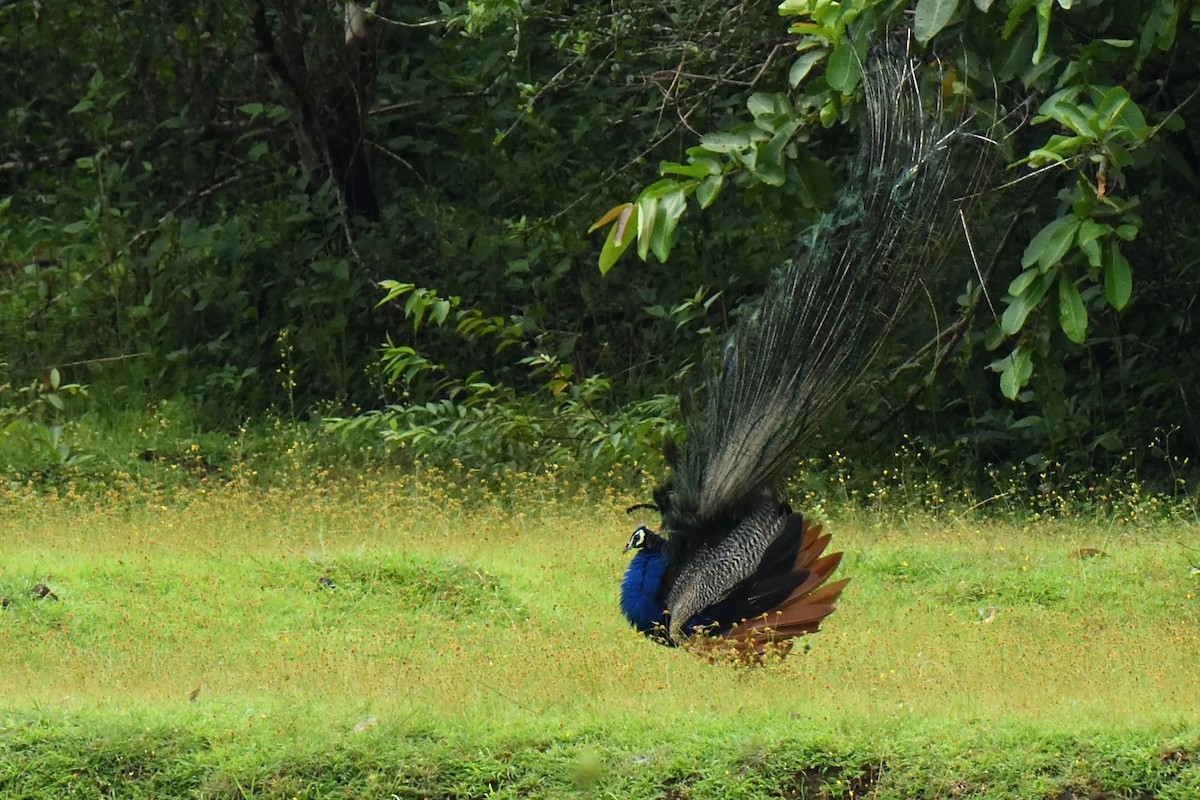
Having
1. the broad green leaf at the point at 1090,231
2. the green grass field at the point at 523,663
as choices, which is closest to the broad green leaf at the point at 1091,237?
the broad green leaf at the point at 1090,231

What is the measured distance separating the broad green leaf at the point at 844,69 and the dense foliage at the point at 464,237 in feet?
3.51

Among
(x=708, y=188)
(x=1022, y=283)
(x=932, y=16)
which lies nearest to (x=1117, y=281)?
(x=1022, y=283)

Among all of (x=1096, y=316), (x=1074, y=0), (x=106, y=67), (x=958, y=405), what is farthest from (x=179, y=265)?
(x=1074, y=0)

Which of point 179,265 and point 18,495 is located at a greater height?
point 179,265

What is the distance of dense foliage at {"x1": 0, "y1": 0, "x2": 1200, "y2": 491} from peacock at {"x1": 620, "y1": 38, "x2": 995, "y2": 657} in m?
1.01

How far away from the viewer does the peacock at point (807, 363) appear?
5.72m

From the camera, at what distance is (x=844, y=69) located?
5715 millimetres

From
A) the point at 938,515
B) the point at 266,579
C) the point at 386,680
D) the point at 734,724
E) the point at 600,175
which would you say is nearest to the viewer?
the point at 734,724

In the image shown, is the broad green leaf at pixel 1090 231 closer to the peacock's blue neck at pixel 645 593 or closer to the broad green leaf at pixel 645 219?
the broad green leaf at pixel 645 219

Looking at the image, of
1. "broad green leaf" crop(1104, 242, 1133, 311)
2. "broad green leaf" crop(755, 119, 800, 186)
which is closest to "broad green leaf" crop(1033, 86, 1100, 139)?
"broad green leaf" crop(1104, 242, 1133, 311)

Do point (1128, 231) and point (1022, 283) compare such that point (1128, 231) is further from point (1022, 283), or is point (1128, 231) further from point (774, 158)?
point (774, 158)

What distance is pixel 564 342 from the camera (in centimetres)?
1075

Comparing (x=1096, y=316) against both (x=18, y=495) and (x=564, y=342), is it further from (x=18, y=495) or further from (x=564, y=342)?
(x=18, y=495)

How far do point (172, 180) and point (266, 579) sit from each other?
5.85 m
